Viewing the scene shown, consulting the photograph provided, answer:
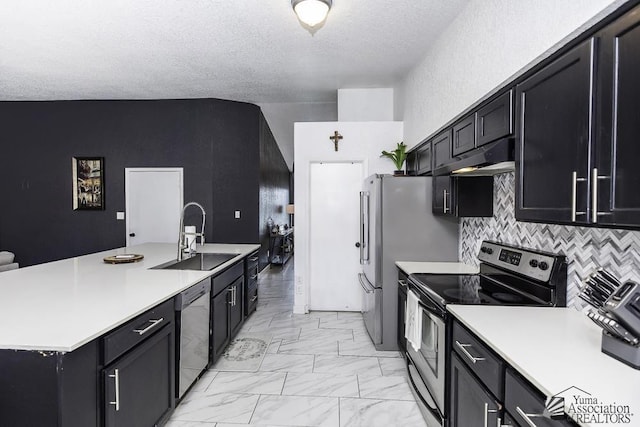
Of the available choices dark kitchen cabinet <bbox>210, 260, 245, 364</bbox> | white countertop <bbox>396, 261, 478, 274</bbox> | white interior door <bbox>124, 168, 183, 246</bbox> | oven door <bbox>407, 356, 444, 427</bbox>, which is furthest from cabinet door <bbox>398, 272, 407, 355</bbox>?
white interior door <bbox>124, 168, 183, 246</bbox>

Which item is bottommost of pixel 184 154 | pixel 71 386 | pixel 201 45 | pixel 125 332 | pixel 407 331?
pixel 407 331

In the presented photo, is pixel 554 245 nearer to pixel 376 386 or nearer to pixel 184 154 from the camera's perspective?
pixel 376 386

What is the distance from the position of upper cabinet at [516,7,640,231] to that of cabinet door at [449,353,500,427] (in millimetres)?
776

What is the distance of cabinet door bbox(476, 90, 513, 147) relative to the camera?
1.84 meters

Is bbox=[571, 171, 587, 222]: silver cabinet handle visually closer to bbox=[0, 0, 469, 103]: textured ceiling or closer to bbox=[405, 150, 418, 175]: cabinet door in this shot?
bbox=[0, 0, 469, 103]: textured ceiling

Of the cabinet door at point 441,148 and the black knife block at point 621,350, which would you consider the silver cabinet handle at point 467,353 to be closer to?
the black knife block at point 621,350

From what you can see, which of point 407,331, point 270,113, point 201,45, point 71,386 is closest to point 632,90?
point 407,331

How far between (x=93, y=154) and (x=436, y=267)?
5.46 meters

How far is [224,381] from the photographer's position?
9.20 ft

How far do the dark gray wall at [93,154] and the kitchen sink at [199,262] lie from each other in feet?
6.63

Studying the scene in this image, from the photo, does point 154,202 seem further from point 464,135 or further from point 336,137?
point 464,135

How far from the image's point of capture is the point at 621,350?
4.08 ft

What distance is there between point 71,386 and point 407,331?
2.06 meters

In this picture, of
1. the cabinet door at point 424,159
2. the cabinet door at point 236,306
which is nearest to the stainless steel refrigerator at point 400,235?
the cabinet door at point 424,159
